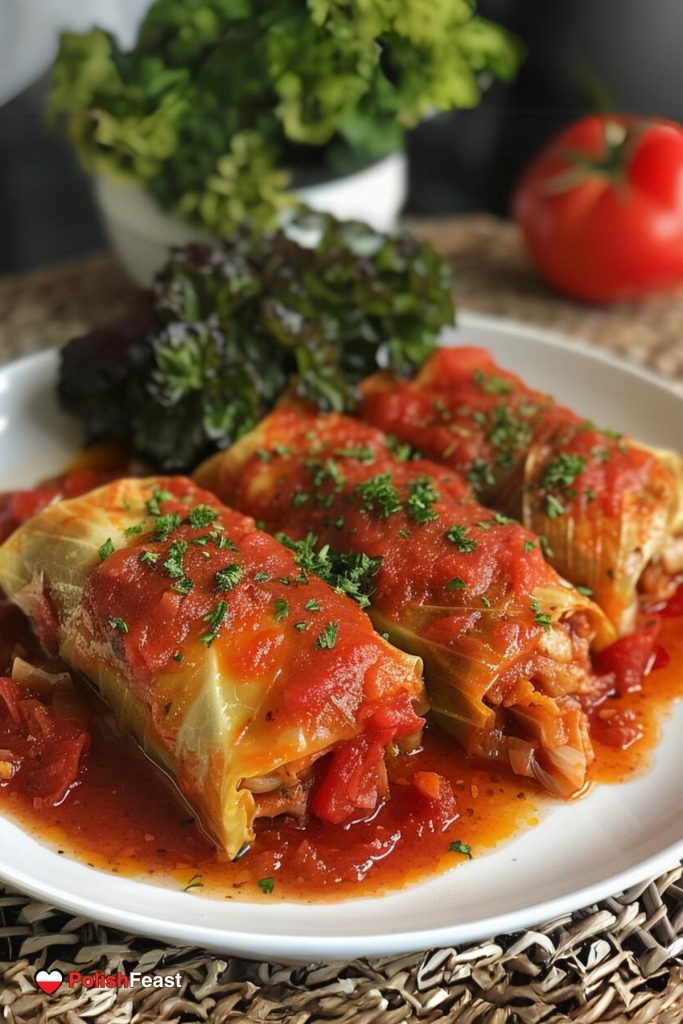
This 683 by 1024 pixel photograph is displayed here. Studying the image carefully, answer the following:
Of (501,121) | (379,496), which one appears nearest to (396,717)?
(379,496)

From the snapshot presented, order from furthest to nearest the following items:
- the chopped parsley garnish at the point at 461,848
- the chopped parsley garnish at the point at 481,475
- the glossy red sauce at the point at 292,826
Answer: the chopped parsley garnish at the point at 481,475
the chopped parsley garnish at the point at 461,848
the glossy red sauce at the point at 292,826

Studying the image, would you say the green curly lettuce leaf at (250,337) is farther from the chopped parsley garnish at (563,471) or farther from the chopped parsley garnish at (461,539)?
the chopped parsley garnish at (461,539)

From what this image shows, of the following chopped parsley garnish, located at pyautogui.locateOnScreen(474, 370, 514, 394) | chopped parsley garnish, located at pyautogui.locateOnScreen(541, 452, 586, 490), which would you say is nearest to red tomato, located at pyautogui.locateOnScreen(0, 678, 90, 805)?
chopped parsley garnish, located at pyautogui.locateOnScreen(541, 452, 586, 490)

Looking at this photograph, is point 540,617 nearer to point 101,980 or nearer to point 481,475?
point 481,475

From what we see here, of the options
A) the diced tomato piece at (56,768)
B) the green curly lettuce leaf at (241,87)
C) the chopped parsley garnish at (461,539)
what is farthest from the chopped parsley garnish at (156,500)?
the green curly lettuce leaf at (241,87)

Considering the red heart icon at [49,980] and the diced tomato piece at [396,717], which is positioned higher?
the diced tomato piece at [396,717]

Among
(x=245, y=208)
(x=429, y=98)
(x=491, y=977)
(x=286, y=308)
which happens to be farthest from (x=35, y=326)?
(x=491, y=977)
